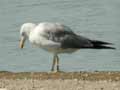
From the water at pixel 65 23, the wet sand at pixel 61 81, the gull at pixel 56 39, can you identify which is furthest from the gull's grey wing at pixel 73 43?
the water at pixel 65 23

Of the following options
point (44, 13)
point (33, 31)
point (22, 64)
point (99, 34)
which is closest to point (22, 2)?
Answer: point (44, 13)

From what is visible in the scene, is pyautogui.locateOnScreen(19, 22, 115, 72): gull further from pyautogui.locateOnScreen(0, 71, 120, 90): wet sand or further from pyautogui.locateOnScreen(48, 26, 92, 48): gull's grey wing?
pyautogui.locateOnScreen(0, 71, 120, 90): wet sand

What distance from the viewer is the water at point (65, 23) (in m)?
18.1

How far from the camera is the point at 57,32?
13.8m

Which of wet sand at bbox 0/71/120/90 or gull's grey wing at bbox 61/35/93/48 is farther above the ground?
gull's grey wing at bbox 61/35/93/48

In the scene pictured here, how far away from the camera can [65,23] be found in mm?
23703

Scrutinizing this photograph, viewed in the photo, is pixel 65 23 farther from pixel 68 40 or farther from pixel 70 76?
pixel 70 76

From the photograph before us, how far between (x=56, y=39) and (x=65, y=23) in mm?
9891

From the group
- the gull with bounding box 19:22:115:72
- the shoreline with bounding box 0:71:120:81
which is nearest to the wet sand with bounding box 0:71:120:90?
the shoreline with bounding box 0:71:120:81

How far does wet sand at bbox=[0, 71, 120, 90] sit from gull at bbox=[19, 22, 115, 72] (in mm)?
625

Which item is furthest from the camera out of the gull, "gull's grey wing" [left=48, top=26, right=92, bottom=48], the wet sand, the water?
the water

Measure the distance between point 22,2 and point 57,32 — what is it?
14.3 meters

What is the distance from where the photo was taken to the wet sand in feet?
38.5

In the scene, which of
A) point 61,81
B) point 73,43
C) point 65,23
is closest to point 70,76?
point 61,81
